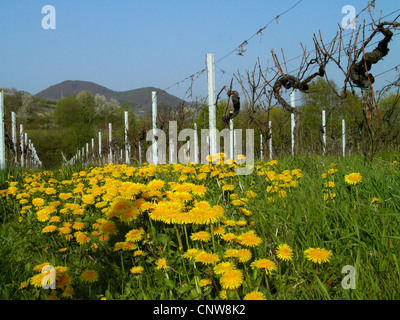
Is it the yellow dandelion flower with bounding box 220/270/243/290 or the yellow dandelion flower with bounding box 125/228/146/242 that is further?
the yellow dandelion flower with bounding box 125/228/146/242

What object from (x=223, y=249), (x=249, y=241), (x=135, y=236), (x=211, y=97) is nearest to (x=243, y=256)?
(x=249, y=241)

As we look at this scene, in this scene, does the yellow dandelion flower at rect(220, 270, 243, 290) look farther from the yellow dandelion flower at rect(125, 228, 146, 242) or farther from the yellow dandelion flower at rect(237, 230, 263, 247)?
the yellow dandelion flower at rect(125, 228, 146, 242)

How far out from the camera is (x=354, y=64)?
382 cm

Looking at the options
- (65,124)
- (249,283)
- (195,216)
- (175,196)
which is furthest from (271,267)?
(65,124)

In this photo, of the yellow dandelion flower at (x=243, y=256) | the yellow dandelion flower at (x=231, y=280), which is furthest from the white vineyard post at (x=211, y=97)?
the yellow dandelion flower at (x=231, y=280)

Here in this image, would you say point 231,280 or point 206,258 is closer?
point 231,280

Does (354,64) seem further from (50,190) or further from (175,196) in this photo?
(50,190)

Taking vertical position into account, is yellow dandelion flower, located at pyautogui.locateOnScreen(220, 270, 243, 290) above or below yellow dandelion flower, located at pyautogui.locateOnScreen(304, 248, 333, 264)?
below

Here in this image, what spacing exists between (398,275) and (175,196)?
1.15 metres

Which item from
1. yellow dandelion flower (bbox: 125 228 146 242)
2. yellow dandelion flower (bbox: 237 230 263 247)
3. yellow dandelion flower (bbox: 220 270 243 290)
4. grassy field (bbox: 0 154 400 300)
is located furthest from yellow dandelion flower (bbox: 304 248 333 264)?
yellow dandelion flower (bbox: 125 228 146 242)

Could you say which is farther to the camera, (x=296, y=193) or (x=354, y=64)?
(x=354, y=64)

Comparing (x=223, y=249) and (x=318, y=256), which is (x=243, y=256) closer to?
(x=318, y=256)

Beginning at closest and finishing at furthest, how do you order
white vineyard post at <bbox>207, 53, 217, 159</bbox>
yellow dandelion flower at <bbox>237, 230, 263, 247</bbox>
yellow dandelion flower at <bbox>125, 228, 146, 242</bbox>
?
yellow dandelion flower at <bbox>237, 230, 263, 247</bbox> → yellow dandelion flower at <bbox>125, 228, 146, 242</bbox> → white vineyard post at <bbox>207, 53, 217, 159</bbox>
